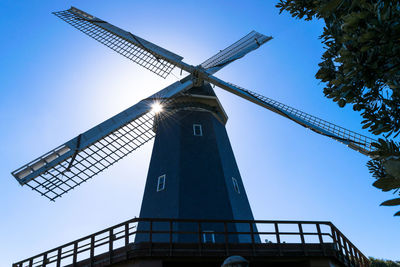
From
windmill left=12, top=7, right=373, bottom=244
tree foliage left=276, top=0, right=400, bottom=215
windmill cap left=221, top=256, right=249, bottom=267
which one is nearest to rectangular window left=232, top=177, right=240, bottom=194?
windmill left=12, top=7, right=373, bottom=244

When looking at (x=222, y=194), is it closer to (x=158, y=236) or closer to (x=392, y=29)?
(x=158, y=236)

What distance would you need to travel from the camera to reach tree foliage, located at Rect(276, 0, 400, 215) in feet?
9.86

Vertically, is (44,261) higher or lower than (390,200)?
higher

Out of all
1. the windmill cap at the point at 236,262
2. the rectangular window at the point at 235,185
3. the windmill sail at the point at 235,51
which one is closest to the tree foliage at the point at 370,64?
the windmill cap at the point at 236,262

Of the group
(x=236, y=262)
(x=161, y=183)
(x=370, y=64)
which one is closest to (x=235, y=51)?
(x=161, y=183)

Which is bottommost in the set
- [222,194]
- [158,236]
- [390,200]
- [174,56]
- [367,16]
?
[390,200]

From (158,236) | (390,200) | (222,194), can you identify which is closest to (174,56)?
(222,194)

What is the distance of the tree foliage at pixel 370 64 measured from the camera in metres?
3.01

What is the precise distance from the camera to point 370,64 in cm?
339

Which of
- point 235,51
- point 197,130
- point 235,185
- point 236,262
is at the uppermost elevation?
point 235,51

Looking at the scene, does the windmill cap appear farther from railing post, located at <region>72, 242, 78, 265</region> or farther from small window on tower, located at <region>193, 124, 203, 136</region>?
small window on tower, located at <region>193, 124, 203, 136</region>

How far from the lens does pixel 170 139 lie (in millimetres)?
15859

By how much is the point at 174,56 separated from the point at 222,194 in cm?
853

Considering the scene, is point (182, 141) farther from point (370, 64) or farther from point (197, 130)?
point (370, 64)
